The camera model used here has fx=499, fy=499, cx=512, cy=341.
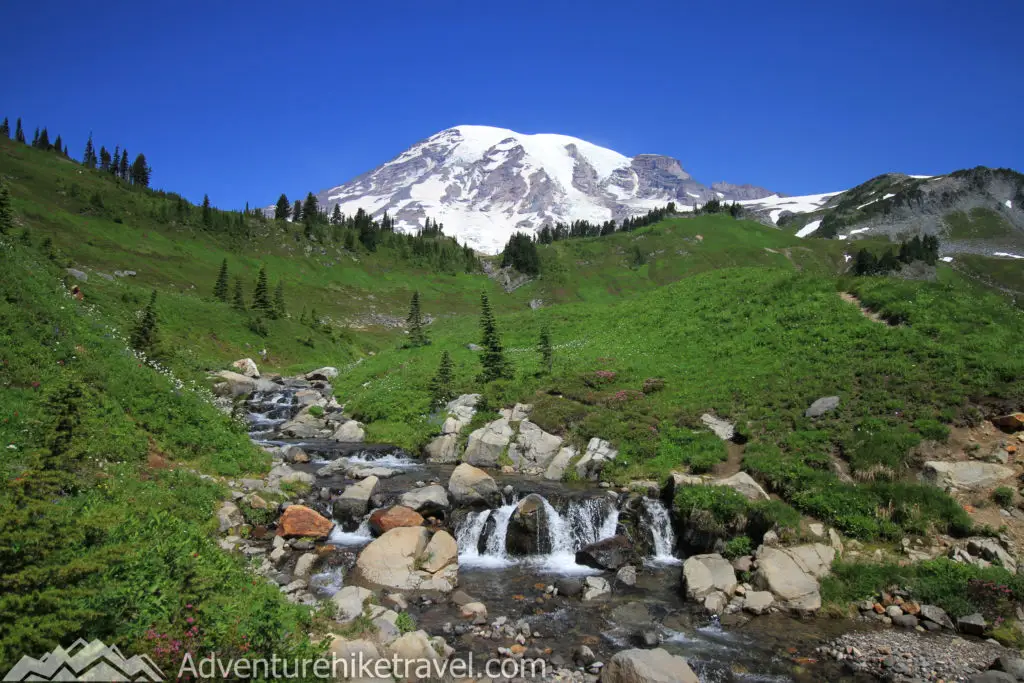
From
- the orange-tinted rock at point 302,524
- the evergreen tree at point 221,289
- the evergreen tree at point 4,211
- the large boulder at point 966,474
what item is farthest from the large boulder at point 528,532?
the evergreen tree at point 221,289

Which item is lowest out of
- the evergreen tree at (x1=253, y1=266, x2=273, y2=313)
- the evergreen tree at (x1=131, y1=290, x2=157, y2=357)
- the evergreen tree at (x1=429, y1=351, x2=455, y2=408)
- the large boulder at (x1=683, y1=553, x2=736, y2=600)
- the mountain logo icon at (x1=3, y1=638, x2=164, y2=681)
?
the large boulder at (x1=683, y1=553, x2=736, y2=600)

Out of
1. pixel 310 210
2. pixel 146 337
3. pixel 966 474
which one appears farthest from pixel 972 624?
pixel 310 210

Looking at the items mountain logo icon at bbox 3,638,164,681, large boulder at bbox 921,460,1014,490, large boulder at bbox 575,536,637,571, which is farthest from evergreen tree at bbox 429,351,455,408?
mountain logo icon at bbox 3,638,164,681

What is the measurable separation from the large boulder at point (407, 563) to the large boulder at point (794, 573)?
9.37m

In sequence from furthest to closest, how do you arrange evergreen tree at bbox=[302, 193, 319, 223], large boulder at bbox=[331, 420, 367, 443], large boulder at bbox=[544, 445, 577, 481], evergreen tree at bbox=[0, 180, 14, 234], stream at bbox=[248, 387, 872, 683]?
evergreen tree at bbox=[302, 193, 319, 223] → large boulder at bbox=[331, 420, 367, 443] → evergreen tree at bbox=[0, 180, 14, 234] → large boulder at bbox=[544, 445, 577, 481] → stream at bbox=[248, 387, 872, 683]

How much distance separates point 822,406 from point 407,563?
62.2 ft

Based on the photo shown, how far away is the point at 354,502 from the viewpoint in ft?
64.5

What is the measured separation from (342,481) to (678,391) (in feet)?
61.2

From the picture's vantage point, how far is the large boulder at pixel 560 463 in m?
24.6

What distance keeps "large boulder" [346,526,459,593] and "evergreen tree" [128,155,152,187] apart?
207698 mm

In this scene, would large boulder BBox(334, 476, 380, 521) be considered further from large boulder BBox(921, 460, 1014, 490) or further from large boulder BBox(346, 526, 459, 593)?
large boulder BBox(921, 460, 1014, 490)

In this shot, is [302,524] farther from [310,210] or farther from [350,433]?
[310,210]

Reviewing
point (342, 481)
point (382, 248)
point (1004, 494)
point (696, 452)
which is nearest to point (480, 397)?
point (342, 481)

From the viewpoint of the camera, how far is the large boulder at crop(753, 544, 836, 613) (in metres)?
14.1
